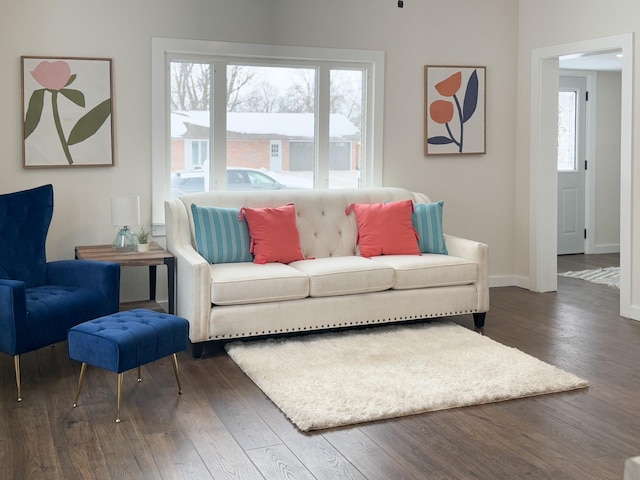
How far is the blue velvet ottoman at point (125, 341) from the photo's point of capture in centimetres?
362

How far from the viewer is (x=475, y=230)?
22.2 ft

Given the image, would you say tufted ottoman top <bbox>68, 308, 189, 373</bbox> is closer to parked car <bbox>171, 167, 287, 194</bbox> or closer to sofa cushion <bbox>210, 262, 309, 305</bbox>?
sofa cushion <bbox>210, 262, 309, 305</bbox>

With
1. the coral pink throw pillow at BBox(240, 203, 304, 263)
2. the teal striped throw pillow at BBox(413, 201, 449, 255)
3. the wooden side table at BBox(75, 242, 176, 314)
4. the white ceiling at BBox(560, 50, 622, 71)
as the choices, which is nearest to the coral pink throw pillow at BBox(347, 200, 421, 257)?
the teal striped throw pillow at BBox(413, 201, 449, 255)

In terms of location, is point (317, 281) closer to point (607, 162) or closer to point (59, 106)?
point (59, 106)

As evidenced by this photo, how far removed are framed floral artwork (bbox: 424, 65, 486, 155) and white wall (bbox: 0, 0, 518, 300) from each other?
0.25 feet

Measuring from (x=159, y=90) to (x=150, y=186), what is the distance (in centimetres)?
70

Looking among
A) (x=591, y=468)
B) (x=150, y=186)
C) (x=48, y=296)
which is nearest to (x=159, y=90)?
(x=150, y=186)

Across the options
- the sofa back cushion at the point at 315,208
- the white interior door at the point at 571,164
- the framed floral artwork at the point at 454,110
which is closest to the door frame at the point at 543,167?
the framed floral artwork at the point at 454,110

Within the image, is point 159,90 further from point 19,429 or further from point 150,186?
point 19,429

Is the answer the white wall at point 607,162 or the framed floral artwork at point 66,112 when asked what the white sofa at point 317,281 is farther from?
the white wall at point 607,162

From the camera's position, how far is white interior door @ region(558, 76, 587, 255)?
346 inches

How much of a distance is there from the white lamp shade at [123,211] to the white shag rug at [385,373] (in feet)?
3.73

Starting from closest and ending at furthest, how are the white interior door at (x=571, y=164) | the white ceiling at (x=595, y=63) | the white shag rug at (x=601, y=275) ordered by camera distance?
1. the white shag rug at (x=601, y=275)
2. the white ceiling at (x=595, y=63)
3. the white interior door at (x=571, y=164)

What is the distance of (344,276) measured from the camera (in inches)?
195
